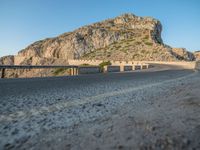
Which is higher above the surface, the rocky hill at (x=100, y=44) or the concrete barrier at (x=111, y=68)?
the rocky hill at (x=100, y=44)

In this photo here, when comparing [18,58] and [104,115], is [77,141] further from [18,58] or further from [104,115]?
[18,58]

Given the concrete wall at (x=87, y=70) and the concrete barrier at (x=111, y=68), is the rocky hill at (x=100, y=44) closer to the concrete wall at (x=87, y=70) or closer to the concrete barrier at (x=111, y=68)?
the concrete barrier at (x=111, y=68)

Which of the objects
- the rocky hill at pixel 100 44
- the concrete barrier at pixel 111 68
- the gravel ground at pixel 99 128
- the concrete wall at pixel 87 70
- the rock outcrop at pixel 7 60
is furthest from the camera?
the rock outcrop at pixel 7 60

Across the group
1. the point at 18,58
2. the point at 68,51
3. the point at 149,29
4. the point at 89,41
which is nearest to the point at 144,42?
the point at 149,29

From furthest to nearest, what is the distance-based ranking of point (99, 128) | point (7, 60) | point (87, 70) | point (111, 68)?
point (7, 60) < point (111, 68) < point (87, 70) < point (99, 128)

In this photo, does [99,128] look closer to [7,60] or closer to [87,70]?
[87,70]

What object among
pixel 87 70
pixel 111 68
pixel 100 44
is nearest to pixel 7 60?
pixel 100 44

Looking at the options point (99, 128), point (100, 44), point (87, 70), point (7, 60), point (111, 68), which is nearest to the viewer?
point (99, 128)

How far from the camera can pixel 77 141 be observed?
10.3ft

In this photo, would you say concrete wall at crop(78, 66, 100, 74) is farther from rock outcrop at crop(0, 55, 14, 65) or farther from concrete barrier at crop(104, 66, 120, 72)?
rock outcrop at crop(0, 55, 14, 65)

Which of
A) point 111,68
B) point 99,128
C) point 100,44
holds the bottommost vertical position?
point 99,128

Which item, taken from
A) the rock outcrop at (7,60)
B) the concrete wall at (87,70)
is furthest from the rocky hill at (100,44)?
the concrete wall at (87,70)

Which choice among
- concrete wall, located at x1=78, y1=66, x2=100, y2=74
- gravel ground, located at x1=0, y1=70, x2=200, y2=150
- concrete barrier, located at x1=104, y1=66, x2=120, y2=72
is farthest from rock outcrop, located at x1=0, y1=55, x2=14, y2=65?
gravel ground, located at x1=0, y1=70, x2=200, y2=150

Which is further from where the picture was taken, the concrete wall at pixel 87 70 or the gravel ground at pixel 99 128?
the concrete wall at pixel 87 70
